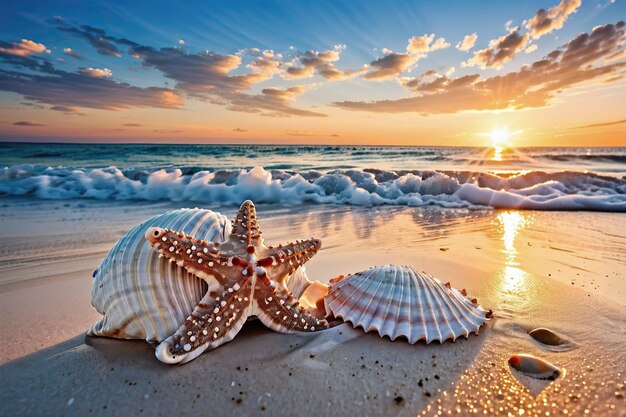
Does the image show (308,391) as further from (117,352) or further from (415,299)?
(117,352)

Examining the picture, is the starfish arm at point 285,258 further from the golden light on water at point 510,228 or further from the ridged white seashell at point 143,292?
the golden light on water at point 510,228

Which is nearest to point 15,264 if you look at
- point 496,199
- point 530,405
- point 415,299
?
point 415,299

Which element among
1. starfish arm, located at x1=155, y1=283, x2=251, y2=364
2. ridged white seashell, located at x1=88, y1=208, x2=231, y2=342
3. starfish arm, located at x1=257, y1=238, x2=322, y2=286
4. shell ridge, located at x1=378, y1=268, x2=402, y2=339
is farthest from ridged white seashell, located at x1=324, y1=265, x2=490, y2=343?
ridged white seashell, located at x1=88, y1=208, x2=231, y2=342

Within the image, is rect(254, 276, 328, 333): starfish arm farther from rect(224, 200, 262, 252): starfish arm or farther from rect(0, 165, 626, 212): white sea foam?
rect(0, 165, 626, 212): white sea foam

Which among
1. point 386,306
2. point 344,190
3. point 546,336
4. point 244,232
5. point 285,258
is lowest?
point 344,190

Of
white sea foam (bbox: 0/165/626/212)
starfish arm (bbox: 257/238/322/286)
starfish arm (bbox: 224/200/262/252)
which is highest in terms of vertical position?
starfish arm (bbox: 224/200/262/252)

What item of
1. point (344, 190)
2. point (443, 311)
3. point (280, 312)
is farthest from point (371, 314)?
point (344, 190)

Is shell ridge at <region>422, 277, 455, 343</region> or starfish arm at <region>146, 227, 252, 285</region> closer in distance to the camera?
starfish arm at <region>146, 227, 252, 285</region>

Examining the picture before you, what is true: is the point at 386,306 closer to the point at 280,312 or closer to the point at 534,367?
the point at 280,312

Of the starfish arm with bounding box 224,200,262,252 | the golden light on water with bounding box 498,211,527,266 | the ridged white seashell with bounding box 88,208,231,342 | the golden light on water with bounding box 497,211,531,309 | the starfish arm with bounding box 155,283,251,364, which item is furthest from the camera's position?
the golden light on water with bounding box 498,211,527,266
